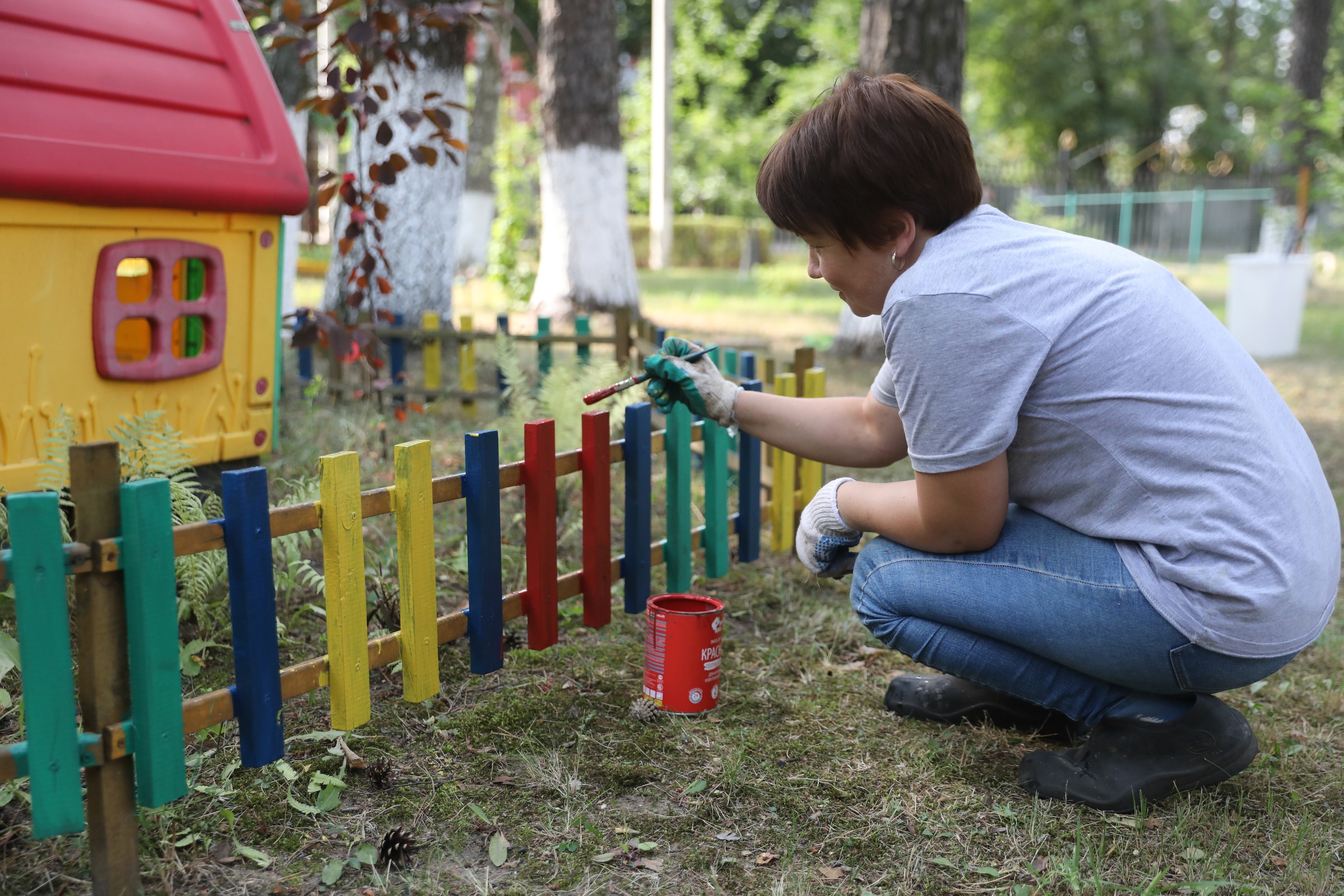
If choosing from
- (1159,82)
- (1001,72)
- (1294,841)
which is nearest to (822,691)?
(1294,841)

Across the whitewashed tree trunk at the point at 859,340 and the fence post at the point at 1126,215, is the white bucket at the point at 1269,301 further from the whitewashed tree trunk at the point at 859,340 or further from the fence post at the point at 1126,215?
the fence post at the point at 1126,215

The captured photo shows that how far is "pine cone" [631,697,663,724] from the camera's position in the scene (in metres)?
2.36

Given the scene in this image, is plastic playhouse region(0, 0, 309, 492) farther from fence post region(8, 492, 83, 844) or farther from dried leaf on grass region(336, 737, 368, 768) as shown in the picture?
fence post region(8, 492, 83, 844)

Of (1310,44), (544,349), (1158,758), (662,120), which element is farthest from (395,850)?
(1310,44)

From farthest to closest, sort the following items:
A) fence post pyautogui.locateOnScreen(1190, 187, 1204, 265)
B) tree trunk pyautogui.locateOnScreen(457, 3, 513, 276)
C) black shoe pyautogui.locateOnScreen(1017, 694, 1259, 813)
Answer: fence post pyautogui.locateOnScreen(1190, 187, 1204, 265) < tree trunk pyautogui.locateOnScreen(457, 3, 513, 276) < black shoe pyautogui.locateOnScreen(1017, 694, 1259, 813)

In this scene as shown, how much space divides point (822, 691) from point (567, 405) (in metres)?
1.62

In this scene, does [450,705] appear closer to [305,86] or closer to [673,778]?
[673,778]

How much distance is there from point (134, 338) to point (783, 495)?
2.14 metres

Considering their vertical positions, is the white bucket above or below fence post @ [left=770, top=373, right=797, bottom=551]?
above

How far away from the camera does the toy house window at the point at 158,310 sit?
9.50 ft

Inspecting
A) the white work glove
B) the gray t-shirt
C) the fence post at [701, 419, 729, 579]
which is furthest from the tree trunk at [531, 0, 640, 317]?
the gray t-shirt

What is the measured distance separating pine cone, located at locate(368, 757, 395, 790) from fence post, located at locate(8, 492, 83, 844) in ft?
1.81

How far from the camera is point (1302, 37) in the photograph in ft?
45.5

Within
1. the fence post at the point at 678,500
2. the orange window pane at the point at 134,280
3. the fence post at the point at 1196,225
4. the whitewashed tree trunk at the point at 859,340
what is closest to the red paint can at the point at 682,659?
the fence post at the point at 678,500
